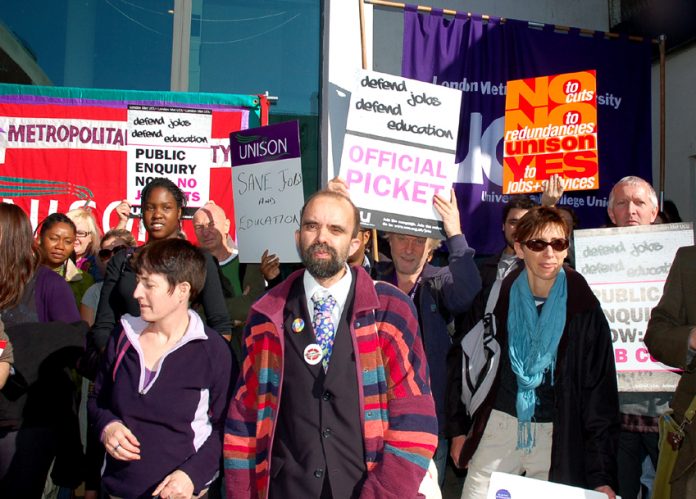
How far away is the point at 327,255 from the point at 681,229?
6.63 feet

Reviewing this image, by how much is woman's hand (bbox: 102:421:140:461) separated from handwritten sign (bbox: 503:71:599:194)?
135 inches

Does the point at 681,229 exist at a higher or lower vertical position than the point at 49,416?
higher

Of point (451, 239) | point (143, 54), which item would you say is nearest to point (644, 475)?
point (451, 239)

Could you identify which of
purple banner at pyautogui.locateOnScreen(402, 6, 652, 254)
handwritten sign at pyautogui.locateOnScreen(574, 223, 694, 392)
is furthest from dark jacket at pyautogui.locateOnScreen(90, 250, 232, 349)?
purple banner at pyautogui.locateOnScreen(402, 6, 652, 254)

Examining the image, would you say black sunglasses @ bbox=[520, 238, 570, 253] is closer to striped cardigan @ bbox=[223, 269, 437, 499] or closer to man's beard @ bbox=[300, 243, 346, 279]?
striped cardigan @ bbox=[223, 269, 437, 499]

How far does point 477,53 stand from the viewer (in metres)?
6.74

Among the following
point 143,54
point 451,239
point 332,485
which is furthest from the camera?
point 143,54

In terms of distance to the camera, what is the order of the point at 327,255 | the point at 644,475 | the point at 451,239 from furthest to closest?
1. the point at 644,475
2. the point at 451,239
3. the point at 327,255

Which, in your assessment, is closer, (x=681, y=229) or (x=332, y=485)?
(x=332, y=485)

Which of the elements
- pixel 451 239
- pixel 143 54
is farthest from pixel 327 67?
pixel 451 239

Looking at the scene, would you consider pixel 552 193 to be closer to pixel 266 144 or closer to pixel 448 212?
pixel 448 212

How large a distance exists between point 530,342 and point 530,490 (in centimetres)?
65

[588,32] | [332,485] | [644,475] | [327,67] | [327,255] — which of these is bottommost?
[644,475]

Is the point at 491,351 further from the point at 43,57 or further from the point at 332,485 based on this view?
the point at 43,57
